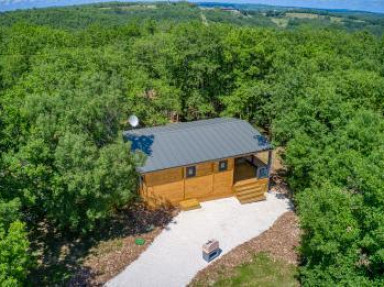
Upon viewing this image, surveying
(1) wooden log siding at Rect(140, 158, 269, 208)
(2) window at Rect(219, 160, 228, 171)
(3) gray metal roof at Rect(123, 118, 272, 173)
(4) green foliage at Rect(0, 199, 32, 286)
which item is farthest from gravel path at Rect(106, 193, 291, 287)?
(4) green foliage at Rect(0, 199, 32, 286)

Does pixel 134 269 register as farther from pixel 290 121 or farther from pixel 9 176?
pixel 290 121

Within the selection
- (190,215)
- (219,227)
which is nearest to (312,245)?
(219,227)

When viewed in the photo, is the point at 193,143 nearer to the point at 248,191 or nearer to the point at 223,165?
the point at 223,165

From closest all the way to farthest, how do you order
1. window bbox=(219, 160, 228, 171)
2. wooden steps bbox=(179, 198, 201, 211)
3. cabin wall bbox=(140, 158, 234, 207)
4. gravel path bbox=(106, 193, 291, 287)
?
gravel path bbox=(106, 193, 291, 287) → cabin wall bbox=(140, 158, 234, 207) → wooden steps bbox=(179, 198, 201, 211) → window bbox=(219, 160, 228, 171)

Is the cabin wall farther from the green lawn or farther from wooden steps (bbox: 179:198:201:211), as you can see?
the green lawn

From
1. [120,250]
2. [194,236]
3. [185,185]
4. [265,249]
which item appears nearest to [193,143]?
[185,185]

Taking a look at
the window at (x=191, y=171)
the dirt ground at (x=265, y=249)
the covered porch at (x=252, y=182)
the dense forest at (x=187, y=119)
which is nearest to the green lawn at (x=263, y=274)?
the dirt ground at (x=265, y=249)
